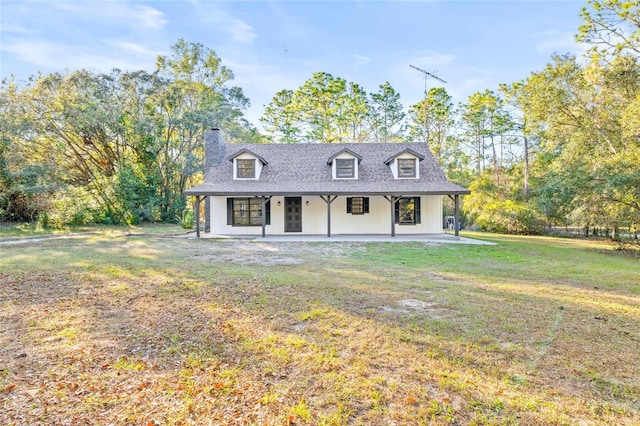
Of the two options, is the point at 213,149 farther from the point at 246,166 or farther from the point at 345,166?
the point at 345,166

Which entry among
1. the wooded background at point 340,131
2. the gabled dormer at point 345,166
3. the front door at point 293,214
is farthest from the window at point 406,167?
the wooded background at point 340,131

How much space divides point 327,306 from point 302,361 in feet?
5.49

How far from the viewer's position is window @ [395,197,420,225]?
15742 millimetres

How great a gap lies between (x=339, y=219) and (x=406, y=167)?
4.22m

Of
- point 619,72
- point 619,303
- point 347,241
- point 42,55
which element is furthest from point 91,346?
point 42,55

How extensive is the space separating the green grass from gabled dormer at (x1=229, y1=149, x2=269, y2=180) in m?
9.42

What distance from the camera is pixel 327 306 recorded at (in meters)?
4.78

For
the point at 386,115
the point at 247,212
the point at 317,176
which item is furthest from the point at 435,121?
the point at 247,212

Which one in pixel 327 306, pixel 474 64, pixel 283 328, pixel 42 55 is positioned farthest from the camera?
pixel 474 64

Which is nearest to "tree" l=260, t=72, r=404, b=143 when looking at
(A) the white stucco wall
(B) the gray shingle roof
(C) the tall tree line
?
(C) the tall tree line

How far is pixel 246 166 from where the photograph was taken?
15945 millimetres

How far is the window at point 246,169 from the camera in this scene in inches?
625

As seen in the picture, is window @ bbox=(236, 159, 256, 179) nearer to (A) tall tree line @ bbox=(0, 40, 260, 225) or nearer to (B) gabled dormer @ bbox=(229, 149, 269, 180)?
(B) gabled dormer @ bbox=(229, 149, 269, 180)

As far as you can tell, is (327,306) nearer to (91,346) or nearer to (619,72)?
(91,346)
